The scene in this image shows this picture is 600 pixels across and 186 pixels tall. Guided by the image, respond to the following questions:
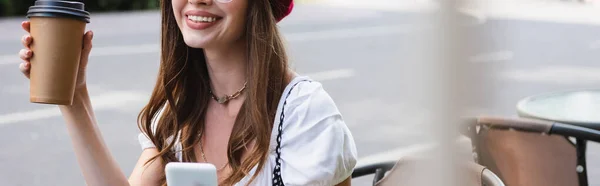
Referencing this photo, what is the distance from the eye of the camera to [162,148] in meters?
1.94

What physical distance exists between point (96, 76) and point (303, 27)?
13.8 ft

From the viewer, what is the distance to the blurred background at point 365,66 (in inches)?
24.4

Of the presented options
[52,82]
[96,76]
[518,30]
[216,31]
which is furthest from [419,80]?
[518,30]

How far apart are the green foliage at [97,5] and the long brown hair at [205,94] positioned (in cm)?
969

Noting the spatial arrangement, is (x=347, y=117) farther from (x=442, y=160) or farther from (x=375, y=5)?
(x=375, y=5)

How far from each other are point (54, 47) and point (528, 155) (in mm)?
Answer: 1408

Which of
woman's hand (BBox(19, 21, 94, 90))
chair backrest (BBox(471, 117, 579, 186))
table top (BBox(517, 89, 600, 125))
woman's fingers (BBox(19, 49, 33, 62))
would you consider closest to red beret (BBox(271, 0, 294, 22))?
woman's hand (BBox(19, 21, 94, 90))

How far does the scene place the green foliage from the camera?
1139 cm

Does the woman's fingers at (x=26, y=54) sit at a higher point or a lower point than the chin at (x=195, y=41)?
higher

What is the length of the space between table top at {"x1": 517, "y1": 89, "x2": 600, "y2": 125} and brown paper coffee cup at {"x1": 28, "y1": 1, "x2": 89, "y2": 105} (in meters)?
1.83

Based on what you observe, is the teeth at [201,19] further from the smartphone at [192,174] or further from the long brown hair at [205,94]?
the smartphone at [192,174]

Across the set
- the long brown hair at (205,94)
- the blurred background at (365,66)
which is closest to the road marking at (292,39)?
the blurred background at (365,66)

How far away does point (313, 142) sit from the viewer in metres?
1.76

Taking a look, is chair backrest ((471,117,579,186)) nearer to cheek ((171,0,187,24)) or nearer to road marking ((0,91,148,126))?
cheek ((171,0,187,24))
